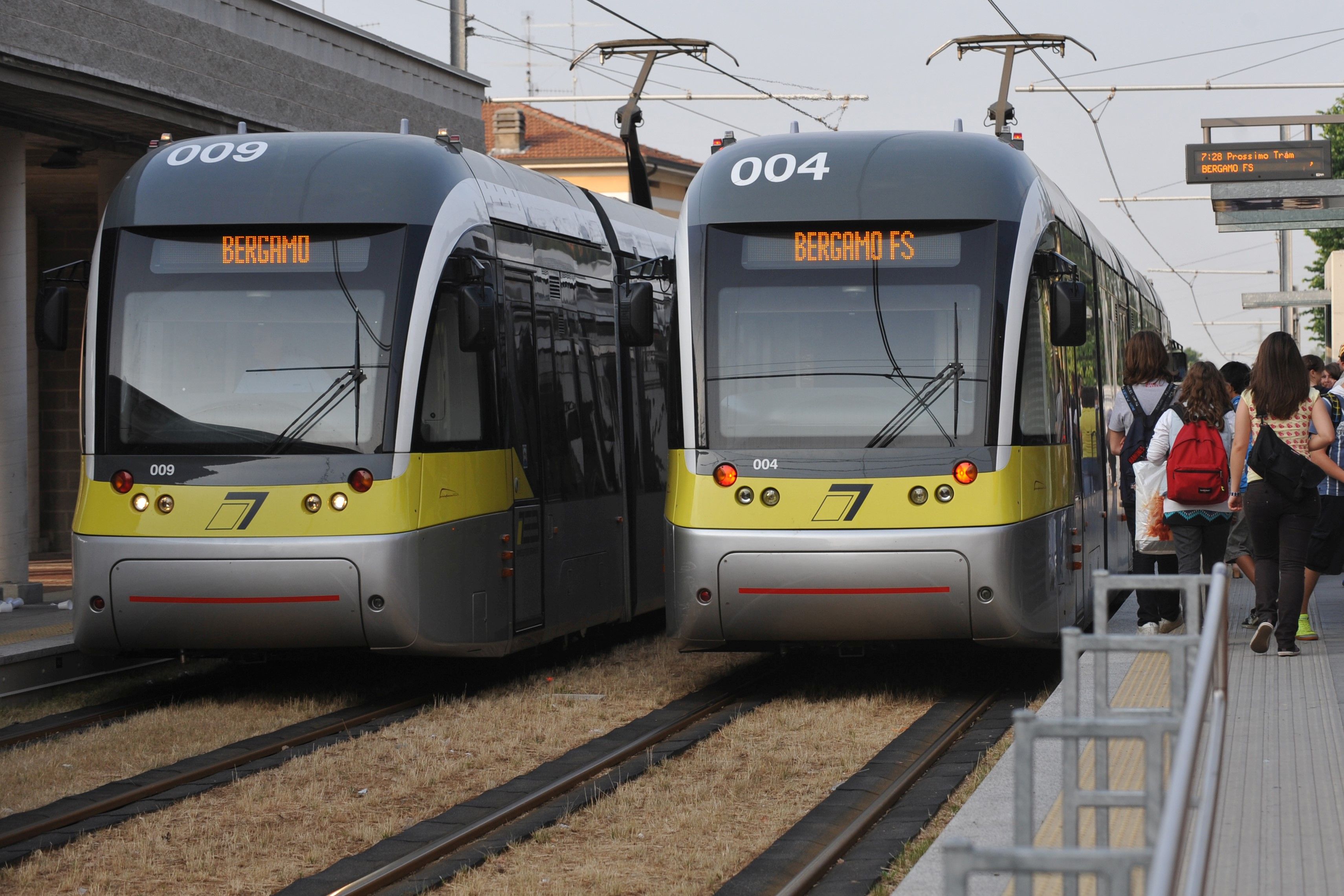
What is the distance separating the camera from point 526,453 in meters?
11.1

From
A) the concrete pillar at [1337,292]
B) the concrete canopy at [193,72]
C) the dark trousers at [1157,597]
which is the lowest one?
the dark trousers at [1157,597]

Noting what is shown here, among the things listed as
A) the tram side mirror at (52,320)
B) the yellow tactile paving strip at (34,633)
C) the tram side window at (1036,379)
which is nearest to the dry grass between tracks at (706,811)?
the tram side window at (1036,379)

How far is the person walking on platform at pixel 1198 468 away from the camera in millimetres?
10391

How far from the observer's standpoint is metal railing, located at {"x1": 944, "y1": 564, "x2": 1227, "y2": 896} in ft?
9.10

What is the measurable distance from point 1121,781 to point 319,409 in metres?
4.97

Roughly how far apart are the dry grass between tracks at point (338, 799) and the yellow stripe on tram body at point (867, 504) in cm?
134

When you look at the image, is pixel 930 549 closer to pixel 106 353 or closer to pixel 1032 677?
pixel 1032 677

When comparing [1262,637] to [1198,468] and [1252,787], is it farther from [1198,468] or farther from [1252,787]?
[1252,787]

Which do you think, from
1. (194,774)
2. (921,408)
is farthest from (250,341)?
(921,408)

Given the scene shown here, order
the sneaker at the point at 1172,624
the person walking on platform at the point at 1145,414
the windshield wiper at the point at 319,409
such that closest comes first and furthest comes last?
the windshield wiper at the point at 319,409, the sneaker at the point at 1172,624, the person walking on platform at the point at 1145,414

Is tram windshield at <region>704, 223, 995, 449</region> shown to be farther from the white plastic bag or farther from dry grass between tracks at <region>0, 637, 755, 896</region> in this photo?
the white plastic bag

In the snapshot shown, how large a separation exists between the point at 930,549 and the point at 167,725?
415cm

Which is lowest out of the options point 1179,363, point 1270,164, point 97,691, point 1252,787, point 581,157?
point 97,691

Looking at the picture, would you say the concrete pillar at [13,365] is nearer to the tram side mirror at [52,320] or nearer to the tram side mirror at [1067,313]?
the tram side mirror at [52,320]
